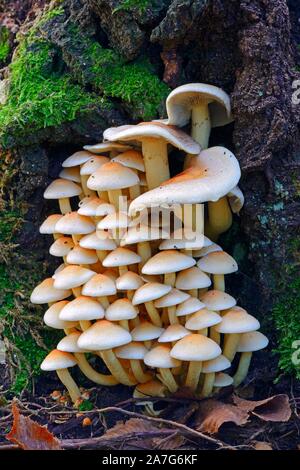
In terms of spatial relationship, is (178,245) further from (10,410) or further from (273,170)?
(10,410)

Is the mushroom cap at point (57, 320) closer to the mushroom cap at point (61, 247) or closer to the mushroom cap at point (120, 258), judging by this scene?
the mushroom cap at point (61, 247)

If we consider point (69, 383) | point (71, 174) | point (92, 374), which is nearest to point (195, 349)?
point (92, 374)

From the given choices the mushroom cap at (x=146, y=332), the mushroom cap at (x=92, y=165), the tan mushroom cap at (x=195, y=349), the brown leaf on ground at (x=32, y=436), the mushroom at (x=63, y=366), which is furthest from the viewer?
the mushroom cap at (x=92, y=165)

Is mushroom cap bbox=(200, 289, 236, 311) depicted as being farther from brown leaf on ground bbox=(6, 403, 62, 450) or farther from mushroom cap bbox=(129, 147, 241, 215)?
brown leaf on ground bbox=(6, 403, 62, 450)

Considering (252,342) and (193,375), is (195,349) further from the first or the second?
(252,342)

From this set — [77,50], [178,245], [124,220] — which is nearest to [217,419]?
[178,245]

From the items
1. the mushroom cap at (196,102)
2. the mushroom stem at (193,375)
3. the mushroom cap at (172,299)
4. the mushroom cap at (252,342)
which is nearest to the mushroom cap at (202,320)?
the mushroom cap at (172,299)
